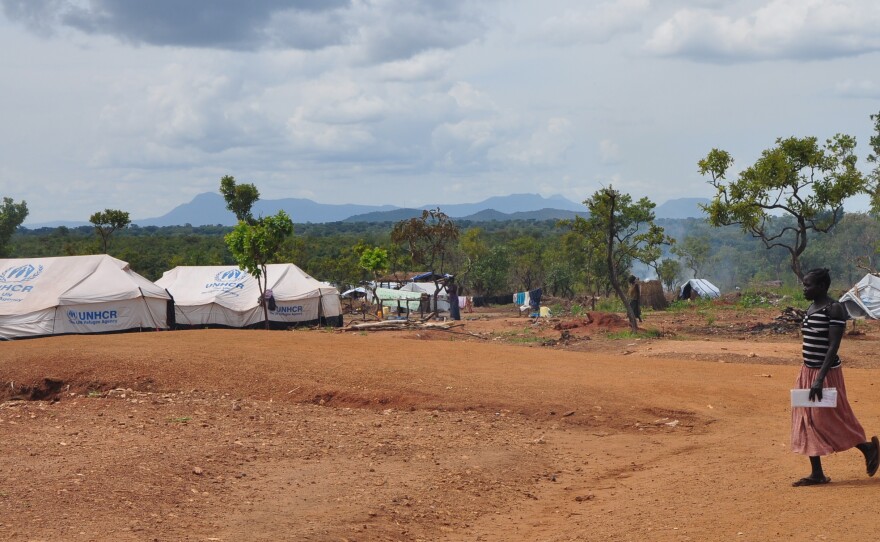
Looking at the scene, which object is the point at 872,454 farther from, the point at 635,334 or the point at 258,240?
the point at 258,240

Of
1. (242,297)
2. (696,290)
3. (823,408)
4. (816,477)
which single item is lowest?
(816,477)

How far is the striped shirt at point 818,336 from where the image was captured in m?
7.78

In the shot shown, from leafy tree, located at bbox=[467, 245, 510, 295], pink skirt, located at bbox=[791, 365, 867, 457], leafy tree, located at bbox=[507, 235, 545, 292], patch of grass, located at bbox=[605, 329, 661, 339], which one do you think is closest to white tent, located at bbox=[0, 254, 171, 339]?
patch of grass, located at bbox=[605, 329, 661, 339]

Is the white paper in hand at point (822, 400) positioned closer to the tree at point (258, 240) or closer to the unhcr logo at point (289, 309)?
the tree at point (258, 240)

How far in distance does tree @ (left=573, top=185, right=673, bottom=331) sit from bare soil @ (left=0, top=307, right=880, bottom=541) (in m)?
6.53

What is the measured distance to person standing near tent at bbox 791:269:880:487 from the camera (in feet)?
25.3

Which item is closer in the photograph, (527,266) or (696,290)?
(696,290)

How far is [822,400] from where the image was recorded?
7.68 m

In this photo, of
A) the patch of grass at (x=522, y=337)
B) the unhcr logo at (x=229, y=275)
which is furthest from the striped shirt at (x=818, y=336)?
the unhcr logo at (x=229, y=275)

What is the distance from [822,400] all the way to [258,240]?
24.1 m

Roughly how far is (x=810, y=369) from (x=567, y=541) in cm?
255

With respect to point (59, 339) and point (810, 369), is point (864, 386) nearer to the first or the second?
point (810, 369)

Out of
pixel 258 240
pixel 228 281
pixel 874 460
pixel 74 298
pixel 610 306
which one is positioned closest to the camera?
pixel 874 460

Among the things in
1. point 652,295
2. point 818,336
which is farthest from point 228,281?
point 818,336
